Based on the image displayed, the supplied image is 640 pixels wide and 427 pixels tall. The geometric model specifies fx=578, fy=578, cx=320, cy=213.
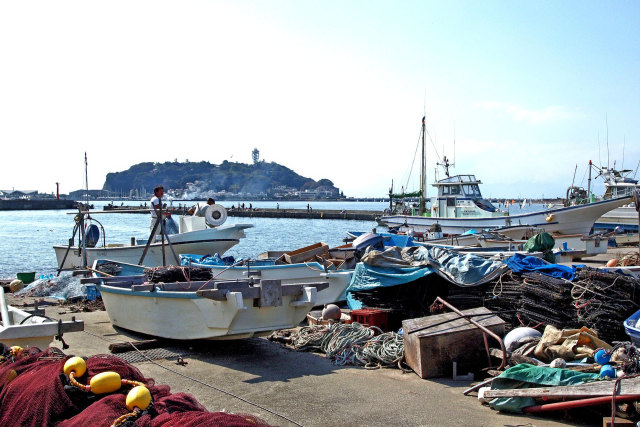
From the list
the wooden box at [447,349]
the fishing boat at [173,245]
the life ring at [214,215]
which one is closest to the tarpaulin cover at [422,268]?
the wooden box at [447,349]

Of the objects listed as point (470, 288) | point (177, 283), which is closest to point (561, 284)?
point (470, 288)

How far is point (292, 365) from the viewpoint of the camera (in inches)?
317

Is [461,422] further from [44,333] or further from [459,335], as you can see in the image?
[44,333]

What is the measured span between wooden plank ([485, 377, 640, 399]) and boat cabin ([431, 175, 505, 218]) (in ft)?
91.5

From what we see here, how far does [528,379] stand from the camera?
19.7ft

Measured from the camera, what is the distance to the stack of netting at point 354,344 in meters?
7.99

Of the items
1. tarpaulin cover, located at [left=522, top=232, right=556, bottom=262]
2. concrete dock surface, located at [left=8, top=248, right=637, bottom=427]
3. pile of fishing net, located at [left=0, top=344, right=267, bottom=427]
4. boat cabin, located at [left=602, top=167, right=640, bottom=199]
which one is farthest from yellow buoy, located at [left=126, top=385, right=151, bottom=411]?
boat cabin, located at [left=602, top=167, right=640, bottom=199]

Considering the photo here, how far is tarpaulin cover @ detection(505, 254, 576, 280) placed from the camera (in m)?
8.91

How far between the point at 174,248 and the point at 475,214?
726 inches

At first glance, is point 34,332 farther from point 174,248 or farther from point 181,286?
point 174,248

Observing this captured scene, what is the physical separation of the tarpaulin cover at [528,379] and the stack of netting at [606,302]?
212 centimetres

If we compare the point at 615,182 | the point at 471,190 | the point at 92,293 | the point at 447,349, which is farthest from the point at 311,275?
the point at 615,182

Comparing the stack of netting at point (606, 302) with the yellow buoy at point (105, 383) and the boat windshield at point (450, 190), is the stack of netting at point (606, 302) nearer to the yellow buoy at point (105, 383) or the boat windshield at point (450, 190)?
the yellow buoy at point (105, 383)

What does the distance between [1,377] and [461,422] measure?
13.4 ft
